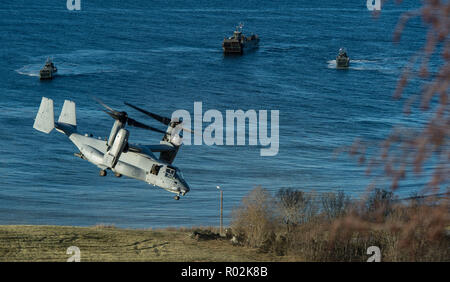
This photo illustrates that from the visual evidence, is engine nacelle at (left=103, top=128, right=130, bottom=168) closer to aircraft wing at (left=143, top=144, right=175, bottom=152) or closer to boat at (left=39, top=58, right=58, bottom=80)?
aircraft wing at (left=143, top=144, right=175, bottom=152)

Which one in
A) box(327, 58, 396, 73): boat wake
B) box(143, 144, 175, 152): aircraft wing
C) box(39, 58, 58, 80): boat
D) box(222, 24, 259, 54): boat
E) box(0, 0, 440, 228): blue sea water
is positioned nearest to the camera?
box(143, 144, 175, 152): aircraft wing

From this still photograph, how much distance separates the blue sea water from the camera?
10194 cm

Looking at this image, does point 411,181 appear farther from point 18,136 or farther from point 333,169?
point 18,136

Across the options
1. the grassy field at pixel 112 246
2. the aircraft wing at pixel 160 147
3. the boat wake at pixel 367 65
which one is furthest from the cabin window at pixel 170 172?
the boat wake at pixel 367 65

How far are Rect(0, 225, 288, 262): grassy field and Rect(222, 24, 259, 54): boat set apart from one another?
118551mm

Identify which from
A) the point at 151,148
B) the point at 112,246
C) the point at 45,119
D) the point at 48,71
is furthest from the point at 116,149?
the point at 48,71

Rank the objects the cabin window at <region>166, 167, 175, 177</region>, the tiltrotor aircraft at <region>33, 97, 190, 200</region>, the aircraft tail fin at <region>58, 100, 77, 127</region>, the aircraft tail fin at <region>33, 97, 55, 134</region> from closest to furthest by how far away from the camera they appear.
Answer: the tiltrotor aircraft at <region>33, 97, 190, 200</region> < the cabin window at <region>166, 167, 175, 177</region> < the aircraft tail fin at <region>33, 97, 55, 134</region> < the aircraft tail fin at <region>58, 100, 77, 127</region>

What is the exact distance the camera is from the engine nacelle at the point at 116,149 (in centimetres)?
Answer: 3038

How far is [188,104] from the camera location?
138875mm

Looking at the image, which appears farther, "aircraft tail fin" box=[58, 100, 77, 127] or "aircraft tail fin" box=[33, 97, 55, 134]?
"aircraft tail fin" box=[58, 100, 77, 127]

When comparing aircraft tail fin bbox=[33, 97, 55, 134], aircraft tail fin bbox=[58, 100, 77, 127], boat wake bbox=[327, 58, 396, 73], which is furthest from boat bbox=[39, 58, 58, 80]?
aircraft tail fin bbox=[33, 97, 55, 134]
